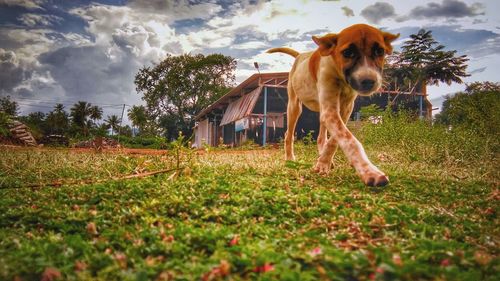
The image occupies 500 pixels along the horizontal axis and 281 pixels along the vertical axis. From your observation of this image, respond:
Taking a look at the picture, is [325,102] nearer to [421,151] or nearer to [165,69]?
[421,151]

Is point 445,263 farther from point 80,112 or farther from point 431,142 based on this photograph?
point 80,112

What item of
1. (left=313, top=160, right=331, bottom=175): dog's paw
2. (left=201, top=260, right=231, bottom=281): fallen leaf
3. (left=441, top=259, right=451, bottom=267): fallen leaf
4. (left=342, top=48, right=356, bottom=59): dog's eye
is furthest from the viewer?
(left=313, top=160, right=331, bottom=175): dog's paw

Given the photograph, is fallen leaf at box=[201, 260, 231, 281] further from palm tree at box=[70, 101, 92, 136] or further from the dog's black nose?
palm tree at box=[70, 101, 92, 136]

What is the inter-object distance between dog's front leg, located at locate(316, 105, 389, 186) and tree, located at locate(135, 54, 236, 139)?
41483 millimetres

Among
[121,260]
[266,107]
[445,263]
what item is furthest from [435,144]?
[266,107]

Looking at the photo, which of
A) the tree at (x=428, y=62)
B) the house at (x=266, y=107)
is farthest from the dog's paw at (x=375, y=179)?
the tree at (x=428, y=62)

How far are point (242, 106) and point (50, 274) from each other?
24605mm

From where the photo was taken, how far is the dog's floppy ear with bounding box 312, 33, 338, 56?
11.7 ft

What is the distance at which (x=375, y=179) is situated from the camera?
2875 millimetres

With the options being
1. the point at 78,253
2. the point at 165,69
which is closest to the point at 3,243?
the point at 78,253

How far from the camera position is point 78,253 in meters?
1.59

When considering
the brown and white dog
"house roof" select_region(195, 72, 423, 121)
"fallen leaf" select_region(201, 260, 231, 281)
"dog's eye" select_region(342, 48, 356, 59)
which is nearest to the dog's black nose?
the brown and white dog

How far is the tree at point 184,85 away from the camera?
148 feet

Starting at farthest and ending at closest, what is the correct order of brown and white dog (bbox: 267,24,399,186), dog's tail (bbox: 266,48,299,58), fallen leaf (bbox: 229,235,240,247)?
dog's tail (bbox: 266,48,299,58) → brown and white dog (bbox: 267,24,399,186) → fallen leaf (bbox: 229,235,240,247)
